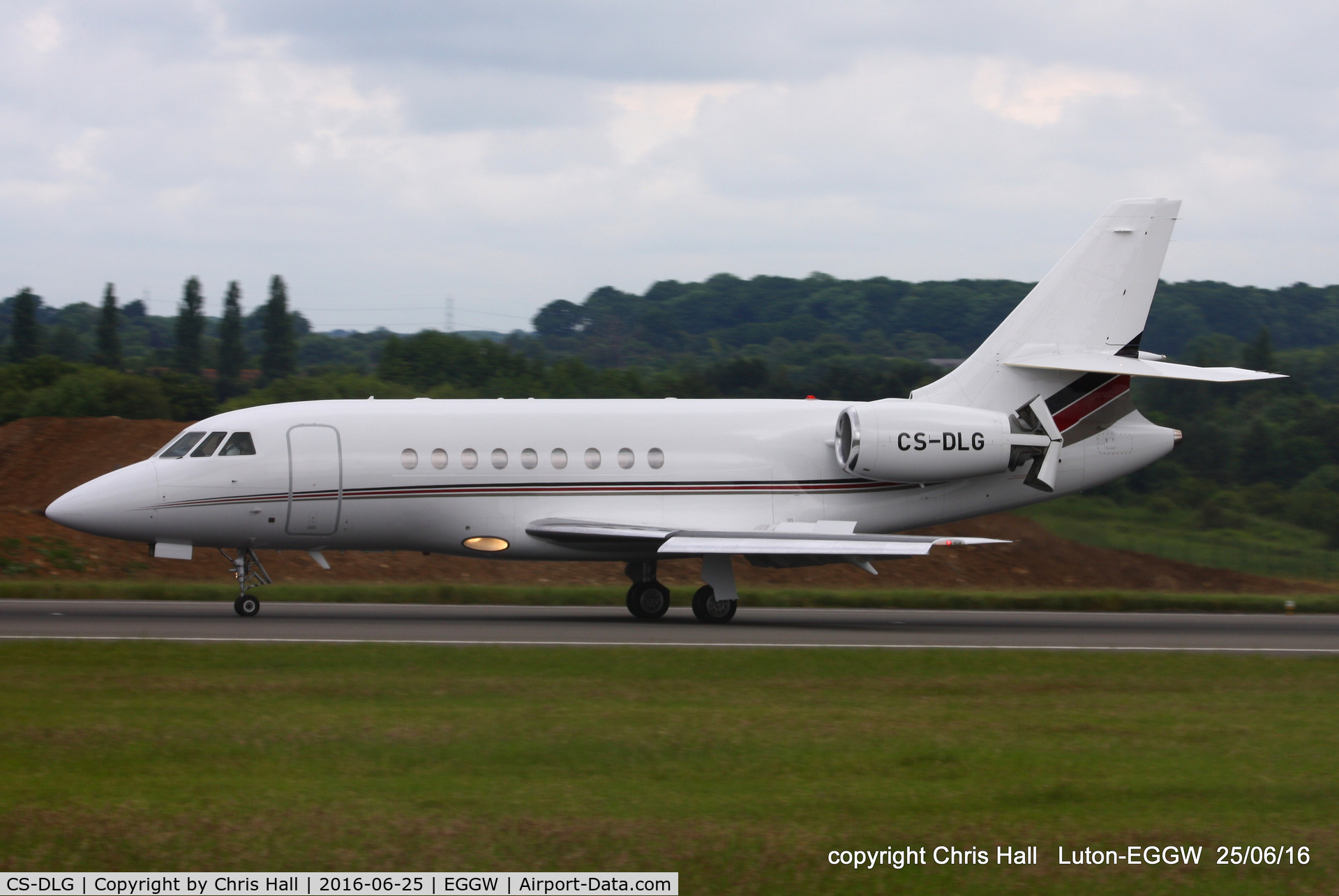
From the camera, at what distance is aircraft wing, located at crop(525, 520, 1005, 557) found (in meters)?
22.3

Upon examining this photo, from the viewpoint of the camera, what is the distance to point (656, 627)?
2283cm

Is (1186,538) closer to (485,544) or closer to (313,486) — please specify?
(485,544)

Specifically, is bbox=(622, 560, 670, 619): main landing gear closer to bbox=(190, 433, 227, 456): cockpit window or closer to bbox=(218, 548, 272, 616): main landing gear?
bbox=(218, 548, 272, 616): main landing gear

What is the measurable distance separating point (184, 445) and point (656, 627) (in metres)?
8.40

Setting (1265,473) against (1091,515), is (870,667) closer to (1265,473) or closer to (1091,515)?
(1091,515)

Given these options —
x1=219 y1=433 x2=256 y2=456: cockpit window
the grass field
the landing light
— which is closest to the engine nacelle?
the landing light

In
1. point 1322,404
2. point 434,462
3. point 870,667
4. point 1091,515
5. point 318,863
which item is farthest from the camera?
point 1322,404

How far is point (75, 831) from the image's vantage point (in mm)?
9000

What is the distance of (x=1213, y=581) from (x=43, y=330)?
9127cm

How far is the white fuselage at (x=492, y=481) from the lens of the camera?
23094mm

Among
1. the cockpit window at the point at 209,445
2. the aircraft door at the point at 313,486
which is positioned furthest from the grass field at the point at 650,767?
the cockpit window at the point at 209,445

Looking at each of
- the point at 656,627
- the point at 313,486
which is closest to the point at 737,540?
the point at 656,627

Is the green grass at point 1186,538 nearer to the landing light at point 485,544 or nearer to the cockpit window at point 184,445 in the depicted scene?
the landing light at point 485,544

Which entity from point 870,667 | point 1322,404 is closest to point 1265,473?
point 1322,404
